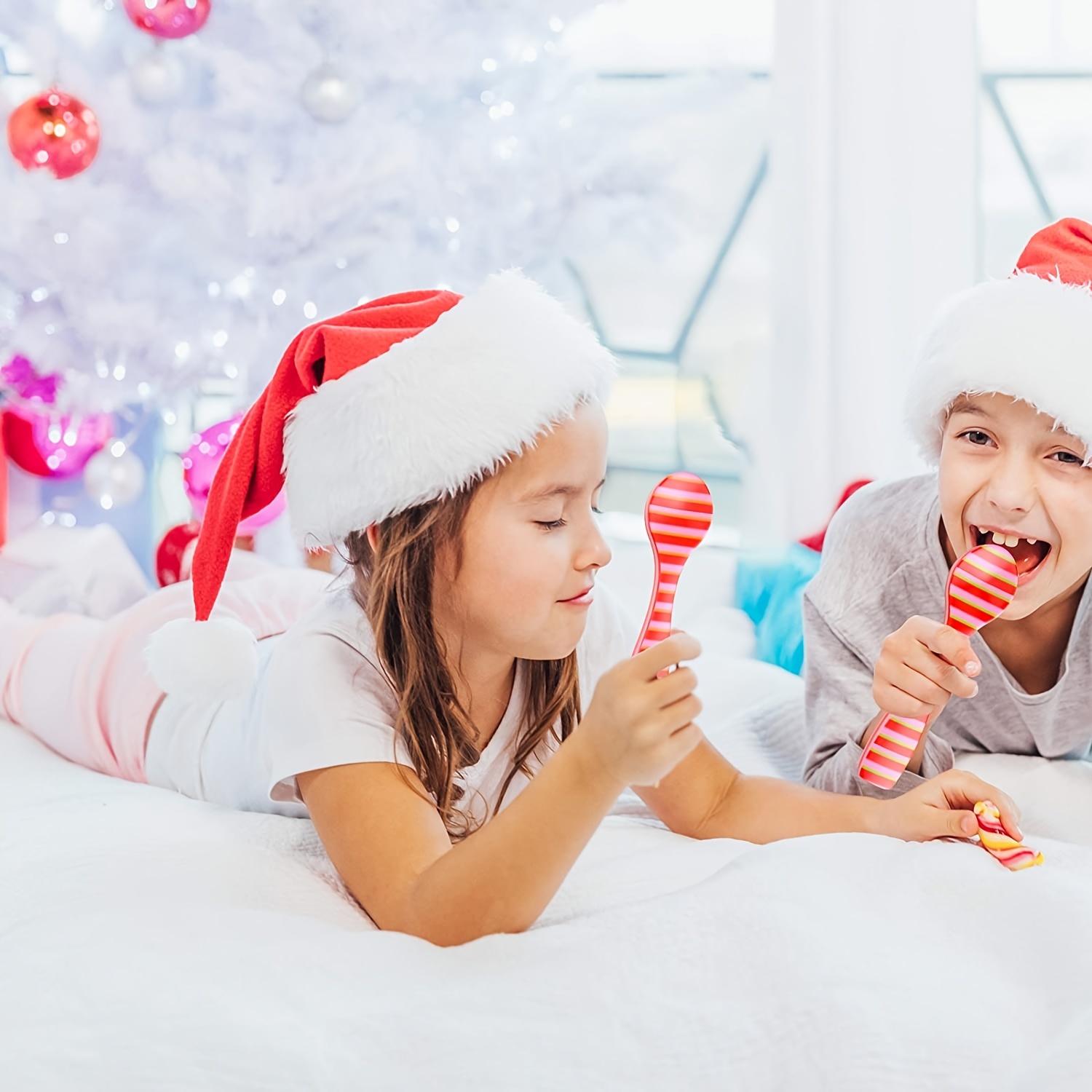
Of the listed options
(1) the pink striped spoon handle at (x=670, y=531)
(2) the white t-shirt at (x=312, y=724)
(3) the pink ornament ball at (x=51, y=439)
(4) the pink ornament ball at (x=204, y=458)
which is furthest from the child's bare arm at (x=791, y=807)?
(3) the pink ornament ball at (x=51, y=439)

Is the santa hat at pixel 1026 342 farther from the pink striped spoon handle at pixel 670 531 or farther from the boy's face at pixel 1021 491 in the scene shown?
the pink striped spoon handle at pixel 670 531

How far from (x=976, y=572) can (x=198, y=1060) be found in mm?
651

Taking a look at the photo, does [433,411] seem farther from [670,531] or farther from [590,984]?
[590,984]

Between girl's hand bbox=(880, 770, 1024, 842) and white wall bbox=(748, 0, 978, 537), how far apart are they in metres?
1.26

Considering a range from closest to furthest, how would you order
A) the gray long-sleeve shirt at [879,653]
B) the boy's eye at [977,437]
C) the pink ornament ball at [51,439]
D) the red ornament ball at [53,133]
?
the boy's eye at [977,437] → the gray long-sleeve shirt at [879,653] → the red ornament ball at [53,133] → the pink ornament ball at [51,439]

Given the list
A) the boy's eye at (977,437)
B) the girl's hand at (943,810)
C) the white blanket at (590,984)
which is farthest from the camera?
the boy's eye at (977,437)

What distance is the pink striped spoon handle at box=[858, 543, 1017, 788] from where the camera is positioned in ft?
3.13

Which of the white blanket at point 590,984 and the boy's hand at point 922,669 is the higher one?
the boy's hand at point 922,669

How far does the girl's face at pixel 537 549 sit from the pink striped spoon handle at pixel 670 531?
2.8 inches

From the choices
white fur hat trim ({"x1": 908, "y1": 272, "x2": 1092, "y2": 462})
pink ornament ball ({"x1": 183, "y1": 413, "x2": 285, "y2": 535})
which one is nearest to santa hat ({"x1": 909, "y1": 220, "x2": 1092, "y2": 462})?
white fur hat trim ({"x1": 908, "y1": 272, "x2": 1092, "y2": 462})

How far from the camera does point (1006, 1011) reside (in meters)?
0.68

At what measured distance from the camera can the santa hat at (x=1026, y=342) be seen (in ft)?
3.24

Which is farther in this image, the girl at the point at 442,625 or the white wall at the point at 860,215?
the white wall at the point at 860,215

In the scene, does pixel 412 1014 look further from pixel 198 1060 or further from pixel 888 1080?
pixel 888 1080
